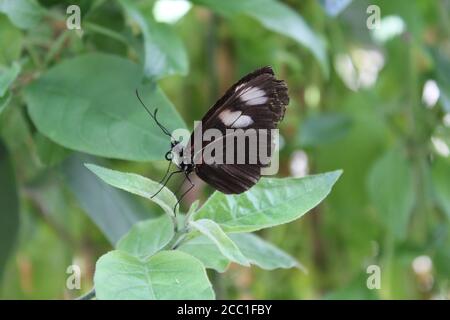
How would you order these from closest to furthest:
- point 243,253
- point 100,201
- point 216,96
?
1. point 243,253
2. point 100,201
3. point 216,96

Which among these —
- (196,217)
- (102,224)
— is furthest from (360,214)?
(196,217)

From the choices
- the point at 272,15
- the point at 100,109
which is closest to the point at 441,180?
the point at 272,15

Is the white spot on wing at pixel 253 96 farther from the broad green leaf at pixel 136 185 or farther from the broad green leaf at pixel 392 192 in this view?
the broad green leaf at pixel 392 192

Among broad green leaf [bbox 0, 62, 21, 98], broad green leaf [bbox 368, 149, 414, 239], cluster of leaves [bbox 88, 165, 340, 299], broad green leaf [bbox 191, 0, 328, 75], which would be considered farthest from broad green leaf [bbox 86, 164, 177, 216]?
broad green leaf [bbox 368, 149, 414, 239]

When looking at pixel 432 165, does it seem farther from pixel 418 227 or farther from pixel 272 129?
pixel 272 129

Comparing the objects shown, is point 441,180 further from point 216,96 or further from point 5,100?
point 5,100

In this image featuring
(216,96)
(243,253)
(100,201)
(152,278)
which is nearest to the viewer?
(152,278)
